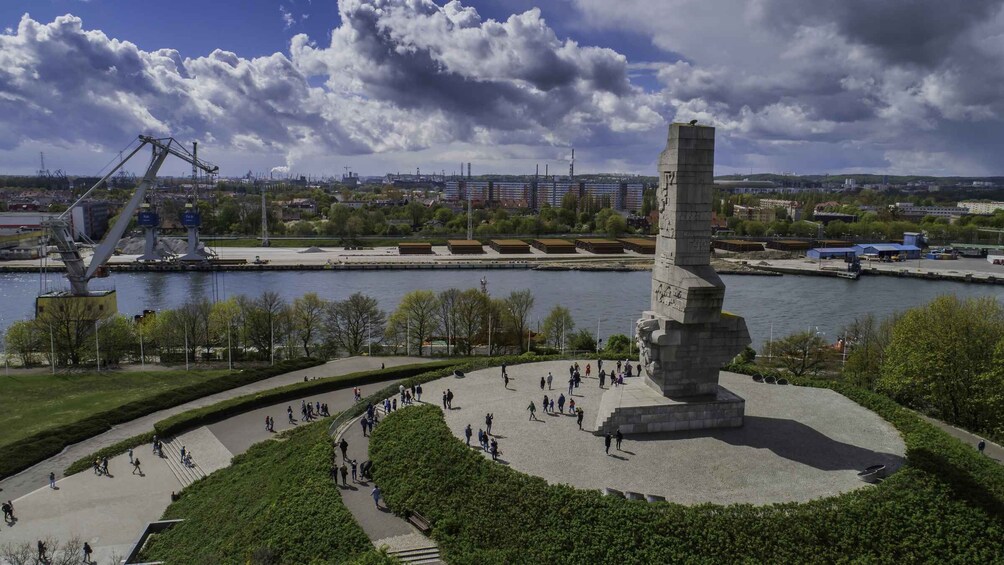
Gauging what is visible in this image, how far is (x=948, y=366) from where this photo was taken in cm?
2491

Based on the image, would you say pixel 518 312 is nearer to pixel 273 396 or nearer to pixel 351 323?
pixel 351 323

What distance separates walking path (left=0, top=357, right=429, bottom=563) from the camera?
63.0ft

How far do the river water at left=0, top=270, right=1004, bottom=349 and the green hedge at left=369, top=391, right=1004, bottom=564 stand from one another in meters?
33.1

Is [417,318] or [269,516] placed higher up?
[417,318]

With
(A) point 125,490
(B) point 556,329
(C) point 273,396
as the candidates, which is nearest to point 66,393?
(C) point 273,396

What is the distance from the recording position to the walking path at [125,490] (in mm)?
19203

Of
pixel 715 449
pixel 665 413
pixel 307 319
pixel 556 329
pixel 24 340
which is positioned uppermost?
pixel 665 413

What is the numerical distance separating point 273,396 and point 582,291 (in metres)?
49.2

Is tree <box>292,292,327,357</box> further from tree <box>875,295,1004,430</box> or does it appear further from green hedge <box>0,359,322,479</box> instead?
tree <box>875,295,1004,430</box>

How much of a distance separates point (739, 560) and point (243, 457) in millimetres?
17194

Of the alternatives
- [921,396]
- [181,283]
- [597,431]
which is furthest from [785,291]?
[181,283]

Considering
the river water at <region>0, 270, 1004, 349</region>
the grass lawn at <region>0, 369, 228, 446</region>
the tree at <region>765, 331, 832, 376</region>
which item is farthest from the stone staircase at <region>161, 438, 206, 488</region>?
the river water at <region>0, 270, 1004, 349</region>

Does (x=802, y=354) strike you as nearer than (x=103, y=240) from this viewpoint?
Yes

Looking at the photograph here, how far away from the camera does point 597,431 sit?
65.8ft
